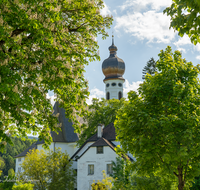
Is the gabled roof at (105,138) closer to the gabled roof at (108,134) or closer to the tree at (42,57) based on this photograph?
the gabled roof at (108,134)

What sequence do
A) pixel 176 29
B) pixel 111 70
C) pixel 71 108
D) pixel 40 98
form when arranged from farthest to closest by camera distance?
pixel 111 70, pixel 71 108, pixel 40 98, pixel 176 29

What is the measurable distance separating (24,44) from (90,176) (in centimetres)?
2922

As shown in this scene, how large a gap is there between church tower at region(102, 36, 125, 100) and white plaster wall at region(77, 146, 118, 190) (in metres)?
33.4

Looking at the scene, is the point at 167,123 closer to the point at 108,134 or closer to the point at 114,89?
the point at 108,134

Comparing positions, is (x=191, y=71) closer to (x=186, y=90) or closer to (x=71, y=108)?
(x=186, y=90)

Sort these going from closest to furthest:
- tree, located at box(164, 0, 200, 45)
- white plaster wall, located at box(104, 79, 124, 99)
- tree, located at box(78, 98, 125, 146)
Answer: tree, located at box(164, 0, 200, 45)
tree, located at box(78, 98, 125, 146)
white plaster wall, located at box(104, 79, 124, 99)

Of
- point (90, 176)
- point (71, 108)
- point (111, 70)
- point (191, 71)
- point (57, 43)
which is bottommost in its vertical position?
point (90, 176)

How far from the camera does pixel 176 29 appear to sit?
5586mm

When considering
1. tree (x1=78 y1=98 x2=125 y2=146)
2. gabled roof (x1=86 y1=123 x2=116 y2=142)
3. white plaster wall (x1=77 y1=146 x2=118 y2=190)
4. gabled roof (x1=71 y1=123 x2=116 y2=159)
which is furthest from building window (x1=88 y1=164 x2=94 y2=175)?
tree (x1=78 y1=98 x2=125 y2=146)

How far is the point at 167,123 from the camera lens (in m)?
9.86

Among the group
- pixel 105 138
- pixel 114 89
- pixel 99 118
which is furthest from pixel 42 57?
pixel 114 89

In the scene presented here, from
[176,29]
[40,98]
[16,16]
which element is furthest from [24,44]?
[176,29]

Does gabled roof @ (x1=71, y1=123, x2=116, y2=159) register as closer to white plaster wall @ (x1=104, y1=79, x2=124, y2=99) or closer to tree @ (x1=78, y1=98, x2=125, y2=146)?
tree @ (x1=78, y1=98, x2=125, y2=146)

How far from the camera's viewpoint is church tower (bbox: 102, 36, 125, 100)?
69.2 m
